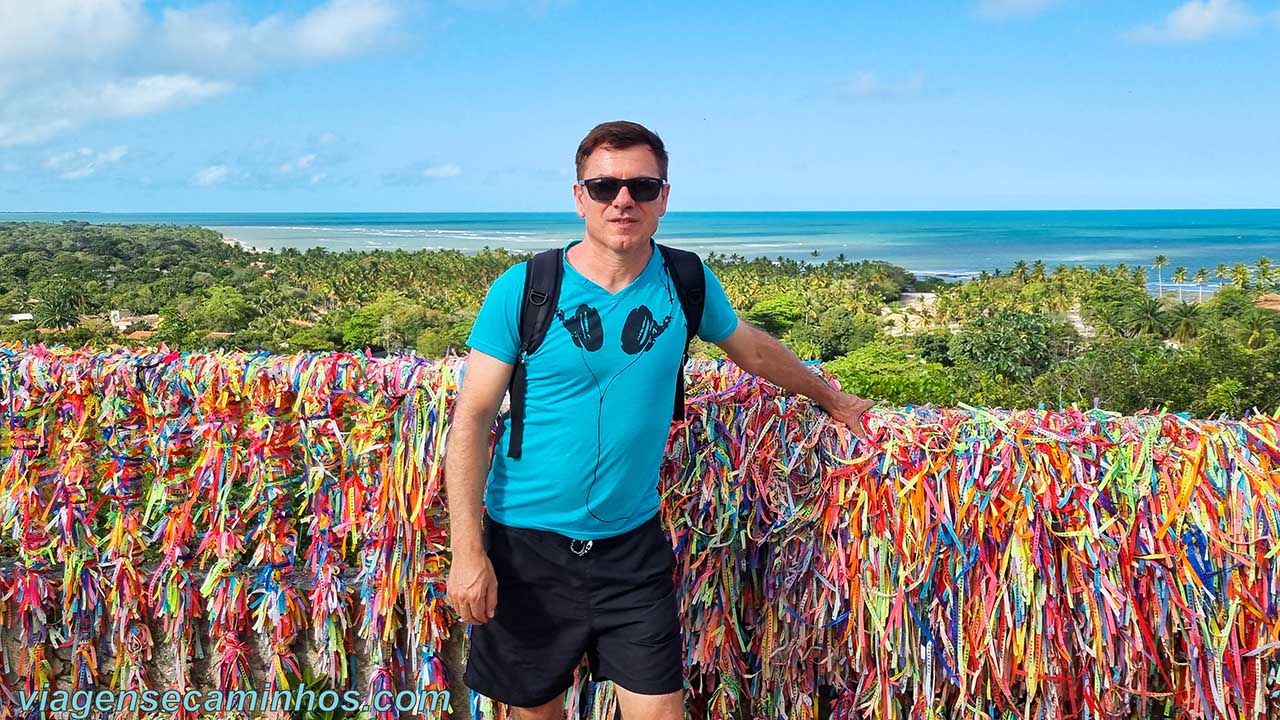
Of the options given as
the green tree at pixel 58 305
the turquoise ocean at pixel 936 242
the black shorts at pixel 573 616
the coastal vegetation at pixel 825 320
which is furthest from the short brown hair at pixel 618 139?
the turquoise ocean at pixel 936 242

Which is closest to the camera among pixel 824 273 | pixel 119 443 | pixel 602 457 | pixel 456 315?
pixel 602 457

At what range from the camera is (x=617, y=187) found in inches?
73.1

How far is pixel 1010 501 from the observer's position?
2.03 meters

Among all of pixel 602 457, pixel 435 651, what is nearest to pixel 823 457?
pixel 602 457

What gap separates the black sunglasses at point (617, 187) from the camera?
6.09 feet

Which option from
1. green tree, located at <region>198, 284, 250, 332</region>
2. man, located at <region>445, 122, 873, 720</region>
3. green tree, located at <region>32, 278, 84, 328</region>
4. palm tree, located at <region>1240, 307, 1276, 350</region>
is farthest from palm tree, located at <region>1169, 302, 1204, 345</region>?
man, located at <region>445, 122, 873, 720</region>

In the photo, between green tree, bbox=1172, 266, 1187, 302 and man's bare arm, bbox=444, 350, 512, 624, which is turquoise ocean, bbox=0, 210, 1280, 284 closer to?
green tree, bbox=1172, 266, 1187, 302

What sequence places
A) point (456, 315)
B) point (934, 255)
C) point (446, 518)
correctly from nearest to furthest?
point (446, 518) → point (456, 315) → point (934, 255)

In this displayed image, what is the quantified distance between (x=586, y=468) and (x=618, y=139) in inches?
26.3

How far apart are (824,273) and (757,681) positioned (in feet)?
171

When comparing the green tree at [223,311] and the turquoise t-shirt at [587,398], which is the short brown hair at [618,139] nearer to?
the turquoise t-shirt at [587,398]

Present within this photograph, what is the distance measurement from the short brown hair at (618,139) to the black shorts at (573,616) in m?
0.78

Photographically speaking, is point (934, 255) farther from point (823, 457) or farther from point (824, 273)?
point (823, 457)

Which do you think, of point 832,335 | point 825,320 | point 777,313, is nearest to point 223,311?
point 832,335
